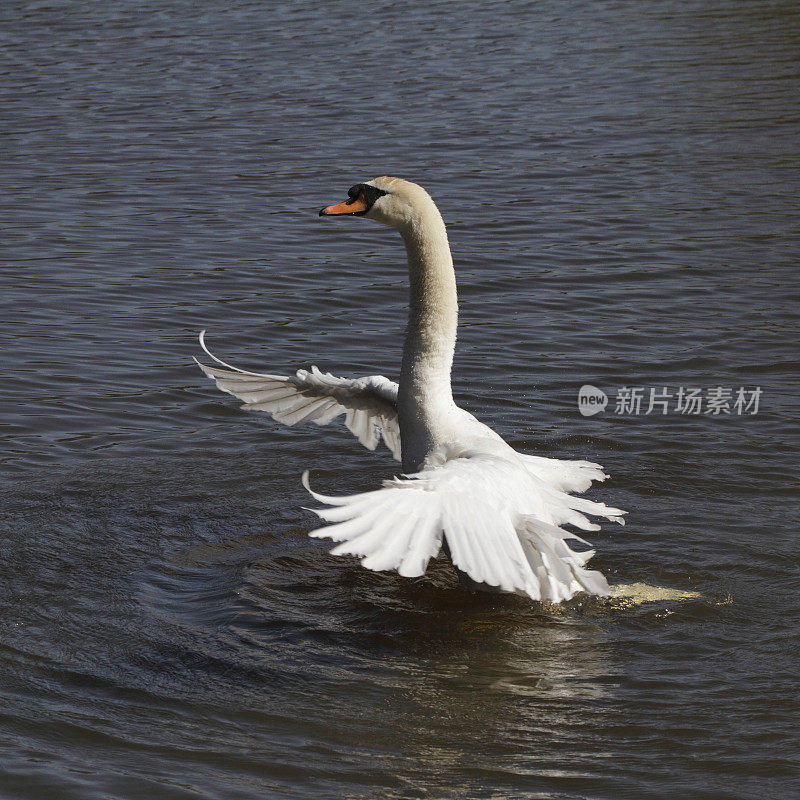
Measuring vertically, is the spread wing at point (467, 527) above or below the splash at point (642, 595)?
above

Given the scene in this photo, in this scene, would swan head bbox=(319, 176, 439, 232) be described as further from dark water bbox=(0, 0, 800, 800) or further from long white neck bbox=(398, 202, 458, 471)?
dark water bbox=(0, 0, 800, 800)

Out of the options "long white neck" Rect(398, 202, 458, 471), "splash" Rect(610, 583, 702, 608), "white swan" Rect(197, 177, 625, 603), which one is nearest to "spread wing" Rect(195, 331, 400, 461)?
"white swan" Rect(197, 177, 625, 603)

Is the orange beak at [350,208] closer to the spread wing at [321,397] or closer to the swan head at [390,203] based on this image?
the swan head at [390,203]

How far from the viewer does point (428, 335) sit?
6254mm

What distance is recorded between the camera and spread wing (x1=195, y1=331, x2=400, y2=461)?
716cm

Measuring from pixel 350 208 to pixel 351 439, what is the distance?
106 inches

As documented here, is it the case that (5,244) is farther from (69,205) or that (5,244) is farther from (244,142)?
(244,142)

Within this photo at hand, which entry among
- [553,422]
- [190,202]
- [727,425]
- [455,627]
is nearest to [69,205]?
[190,202]

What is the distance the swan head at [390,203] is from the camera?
6.20m

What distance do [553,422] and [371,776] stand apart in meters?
4.30

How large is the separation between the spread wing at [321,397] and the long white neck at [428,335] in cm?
78

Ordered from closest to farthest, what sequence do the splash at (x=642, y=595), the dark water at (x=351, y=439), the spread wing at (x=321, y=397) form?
1. the dark water at (x=351, y=439)
2. the splash at (x=642, y=595)
3. the spread wing at (x=321, y=397)

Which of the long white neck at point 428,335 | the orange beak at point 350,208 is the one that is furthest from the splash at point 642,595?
the orange beak at point 350,208

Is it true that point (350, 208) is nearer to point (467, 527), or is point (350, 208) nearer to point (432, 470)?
point (432, 470)
